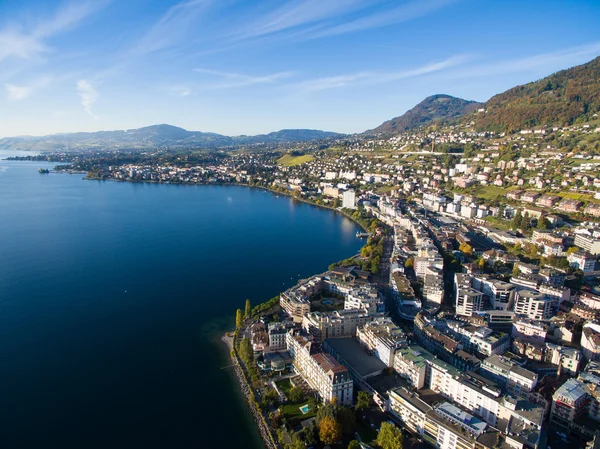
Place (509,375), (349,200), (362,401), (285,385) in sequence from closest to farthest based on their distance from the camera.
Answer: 1. (362,401)
2. (509,375)
3. (285,385)
4. (349,200)

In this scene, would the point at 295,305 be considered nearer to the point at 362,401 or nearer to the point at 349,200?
the point at 362,401

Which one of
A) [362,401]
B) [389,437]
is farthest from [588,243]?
[389,437]

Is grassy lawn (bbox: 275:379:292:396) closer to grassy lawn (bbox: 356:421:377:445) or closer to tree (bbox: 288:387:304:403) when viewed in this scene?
tree (bbox: 288:387:304:403)

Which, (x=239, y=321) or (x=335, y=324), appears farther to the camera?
(x=239, y=321)

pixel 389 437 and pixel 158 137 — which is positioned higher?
pixel 158 137

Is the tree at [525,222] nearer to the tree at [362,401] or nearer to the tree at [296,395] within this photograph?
the tree at [362,401]

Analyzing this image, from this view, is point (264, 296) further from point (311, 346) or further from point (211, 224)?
point (211, 224)
